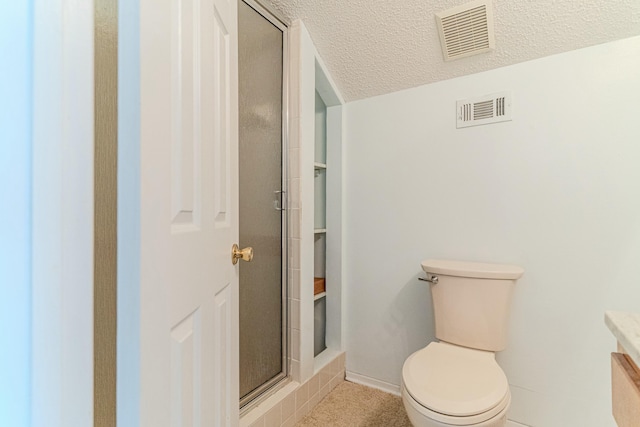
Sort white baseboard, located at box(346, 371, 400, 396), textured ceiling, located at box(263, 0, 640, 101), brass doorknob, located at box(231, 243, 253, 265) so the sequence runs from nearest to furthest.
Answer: brass doorknob, located at box(231, 243, 253, 265), textured ceiling, located at box(263, 0, 640, 101), white baseboard, located at box(346, 371, 400, 396)

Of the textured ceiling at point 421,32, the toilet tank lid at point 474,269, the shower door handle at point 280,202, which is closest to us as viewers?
the textured ceiling at point 421,32

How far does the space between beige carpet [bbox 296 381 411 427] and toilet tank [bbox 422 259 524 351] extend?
1.66 ft

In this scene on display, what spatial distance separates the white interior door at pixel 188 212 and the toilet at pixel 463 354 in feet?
2.17

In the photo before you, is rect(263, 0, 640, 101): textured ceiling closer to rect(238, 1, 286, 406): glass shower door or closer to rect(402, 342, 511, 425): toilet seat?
rect(238, 1, 286, 406): glass shower door

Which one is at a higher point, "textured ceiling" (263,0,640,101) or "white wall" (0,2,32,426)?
"textured ceiling" (263,0,640,101)

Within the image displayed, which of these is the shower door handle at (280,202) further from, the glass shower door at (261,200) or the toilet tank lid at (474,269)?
the toilet tank lid at (474,269)

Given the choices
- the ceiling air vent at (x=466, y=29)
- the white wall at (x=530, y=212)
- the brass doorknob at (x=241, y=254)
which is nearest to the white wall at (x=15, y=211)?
the brass doorknob at (x=241, y=254)

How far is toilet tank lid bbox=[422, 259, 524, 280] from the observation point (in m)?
1.33

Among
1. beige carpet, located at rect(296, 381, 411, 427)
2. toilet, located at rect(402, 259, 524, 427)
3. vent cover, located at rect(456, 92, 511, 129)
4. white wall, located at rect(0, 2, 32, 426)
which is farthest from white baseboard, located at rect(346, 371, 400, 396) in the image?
white wall, located at rect(0, 2, 32, 426)

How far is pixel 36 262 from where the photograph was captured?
0.40m

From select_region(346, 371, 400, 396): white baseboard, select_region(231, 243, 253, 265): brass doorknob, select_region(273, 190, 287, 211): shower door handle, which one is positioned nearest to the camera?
select_region(231, 243, 253, 265): brass doorknob

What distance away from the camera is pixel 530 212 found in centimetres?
143

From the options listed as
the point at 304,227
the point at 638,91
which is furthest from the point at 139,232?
the point at 638,91

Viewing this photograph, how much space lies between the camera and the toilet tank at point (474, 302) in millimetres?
1349
